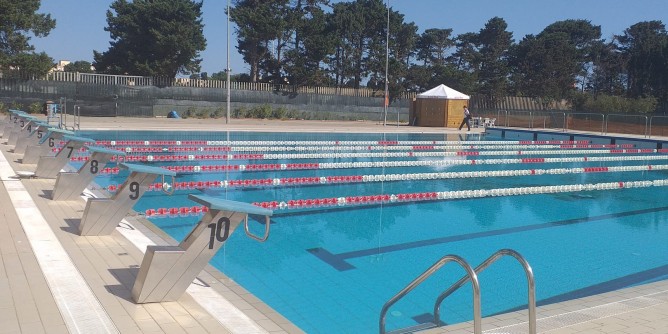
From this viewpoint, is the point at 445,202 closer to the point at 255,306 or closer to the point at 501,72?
the point at 255,306

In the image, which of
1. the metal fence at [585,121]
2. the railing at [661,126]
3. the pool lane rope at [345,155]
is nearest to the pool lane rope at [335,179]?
the pool lane rope at [345,155]

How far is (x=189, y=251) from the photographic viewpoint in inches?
170

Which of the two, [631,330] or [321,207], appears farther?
[321,207]

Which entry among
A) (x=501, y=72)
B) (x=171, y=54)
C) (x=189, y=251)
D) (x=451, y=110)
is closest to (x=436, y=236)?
(x=189, y=251)

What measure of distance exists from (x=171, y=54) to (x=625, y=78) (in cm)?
4240

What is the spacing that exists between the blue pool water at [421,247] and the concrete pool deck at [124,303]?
82 centimetres

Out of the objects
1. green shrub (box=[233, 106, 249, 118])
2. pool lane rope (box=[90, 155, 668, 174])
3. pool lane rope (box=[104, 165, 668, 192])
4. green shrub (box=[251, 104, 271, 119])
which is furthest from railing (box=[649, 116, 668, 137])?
green shrub (box=[233, 106, 249, 118])

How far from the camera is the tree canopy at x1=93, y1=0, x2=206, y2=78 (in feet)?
118

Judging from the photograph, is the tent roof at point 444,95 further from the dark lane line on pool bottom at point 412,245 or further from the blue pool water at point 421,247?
the dark lane line on pool bottom at point 412,245

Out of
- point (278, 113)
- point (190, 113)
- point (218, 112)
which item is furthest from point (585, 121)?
point (190, 113)

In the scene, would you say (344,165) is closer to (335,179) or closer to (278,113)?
(335,179)

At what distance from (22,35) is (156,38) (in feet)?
25.8

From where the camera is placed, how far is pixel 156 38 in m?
36.1

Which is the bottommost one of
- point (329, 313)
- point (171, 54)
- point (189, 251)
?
point (329, 313)
